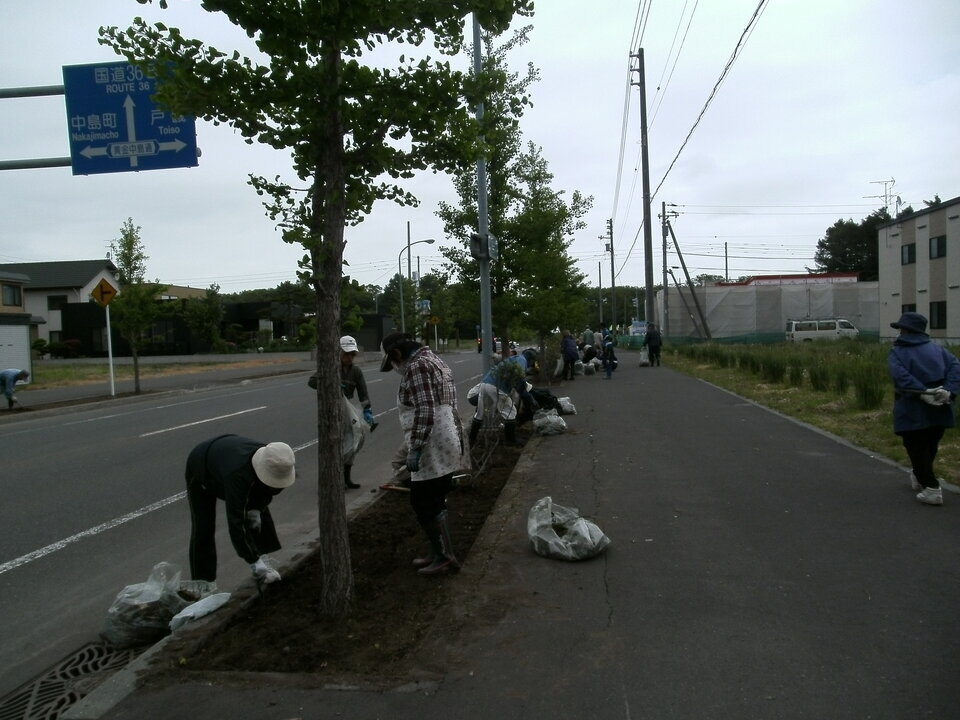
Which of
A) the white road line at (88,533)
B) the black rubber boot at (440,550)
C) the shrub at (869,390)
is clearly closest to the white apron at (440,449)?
the black rubber boot at (440,550)

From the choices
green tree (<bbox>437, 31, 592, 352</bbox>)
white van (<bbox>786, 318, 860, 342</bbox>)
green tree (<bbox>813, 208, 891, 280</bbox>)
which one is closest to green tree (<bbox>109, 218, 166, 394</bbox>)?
green tree (<bbox>437, 31, 592, 352</bbox>)

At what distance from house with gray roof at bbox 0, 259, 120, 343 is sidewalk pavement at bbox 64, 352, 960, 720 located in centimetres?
5973

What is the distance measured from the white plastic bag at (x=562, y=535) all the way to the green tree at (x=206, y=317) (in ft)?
160

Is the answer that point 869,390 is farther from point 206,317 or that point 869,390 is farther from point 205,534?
point 206,317

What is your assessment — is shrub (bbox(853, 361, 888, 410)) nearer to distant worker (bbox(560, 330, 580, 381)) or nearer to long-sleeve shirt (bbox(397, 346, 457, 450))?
distant worker (bbox(560, 330, 580, 381))

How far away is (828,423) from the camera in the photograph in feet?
39.3

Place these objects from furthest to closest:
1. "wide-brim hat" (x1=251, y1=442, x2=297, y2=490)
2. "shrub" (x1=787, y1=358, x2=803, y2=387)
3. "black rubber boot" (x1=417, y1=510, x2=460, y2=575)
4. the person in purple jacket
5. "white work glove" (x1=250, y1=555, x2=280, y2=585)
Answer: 1. "shrub" (x1=787, y1=358, x2=803, y2=387)
2. the person in purple jacket
3. "black rubber boot" (x1=417, y1=510, x2=460, y2=575)
4. "white work glove" (x1=250, y1=555, x2=280, y2=585)
5. "wide-brim hat" (x1=251, y1=442, x2=297, y2=490)

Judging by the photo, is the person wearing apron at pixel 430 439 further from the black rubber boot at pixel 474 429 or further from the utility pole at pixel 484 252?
the utility pole at pixel 484 252

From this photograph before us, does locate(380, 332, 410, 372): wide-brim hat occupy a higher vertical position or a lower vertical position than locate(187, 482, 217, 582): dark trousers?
higher

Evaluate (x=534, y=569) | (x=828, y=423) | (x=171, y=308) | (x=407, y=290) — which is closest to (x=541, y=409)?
(x=828, y=423)

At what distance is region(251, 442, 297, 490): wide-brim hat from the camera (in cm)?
456

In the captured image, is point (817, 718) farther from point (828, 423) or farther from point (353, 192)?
point (828, 423)

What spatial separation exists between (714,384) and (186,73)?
18.2 meters

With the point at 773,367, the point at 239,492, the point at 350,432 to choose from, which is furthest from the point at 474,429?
the point at 773,367
